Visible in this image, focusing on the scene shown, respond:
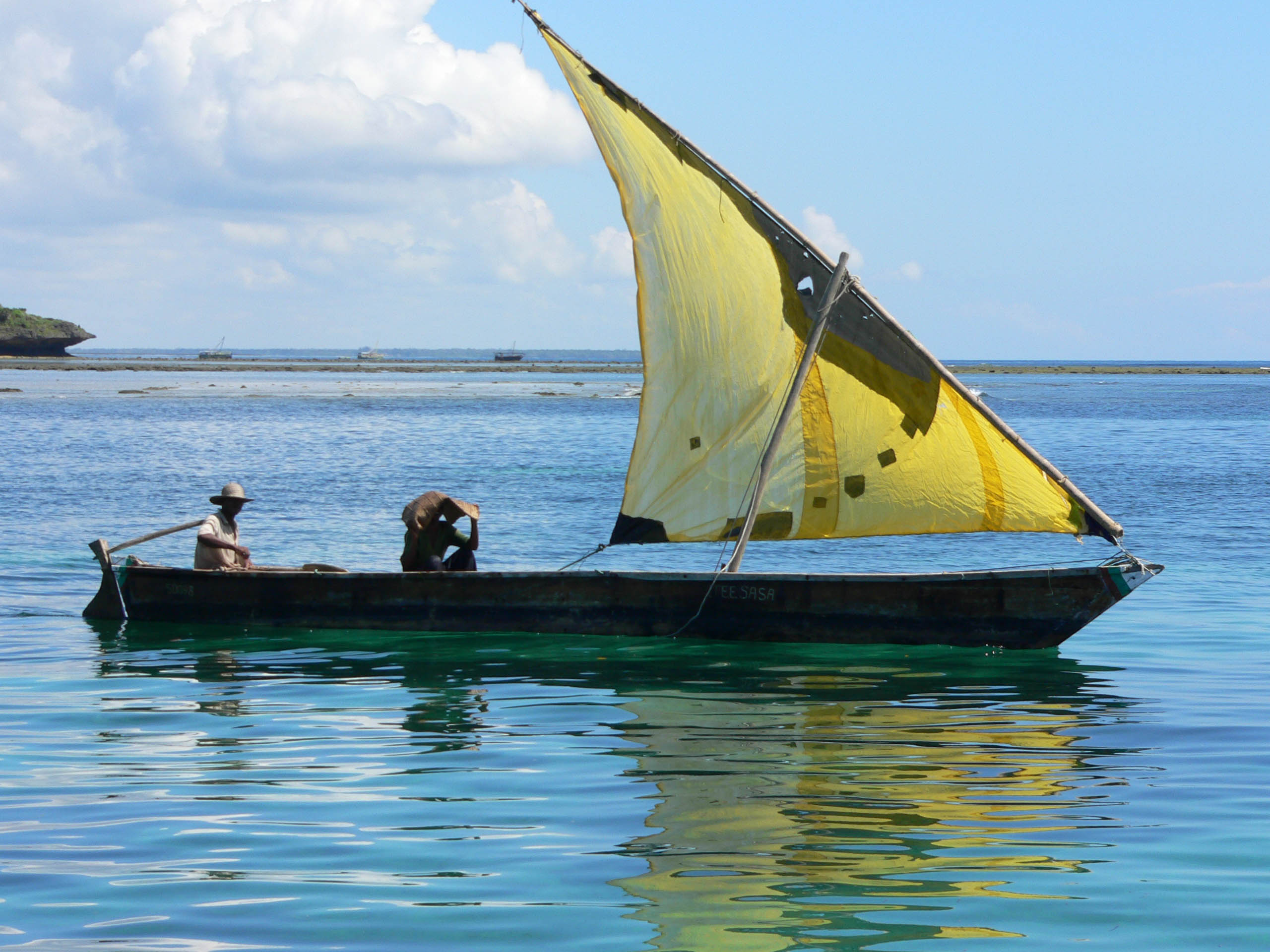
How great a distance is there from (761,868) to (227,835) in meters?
3.54

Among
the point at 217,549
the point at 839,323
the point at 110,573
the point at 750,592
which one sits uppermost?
the point at 839,323

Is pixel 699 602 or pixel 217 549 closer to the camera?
pixel 699 602

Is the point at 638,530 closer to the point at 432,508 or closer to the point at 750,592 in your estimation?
the point at 750,592

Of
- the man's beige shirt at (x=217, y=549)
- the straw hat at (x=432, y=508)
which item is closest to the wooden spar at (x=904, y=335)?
the straw hat at (x=432, y=508)

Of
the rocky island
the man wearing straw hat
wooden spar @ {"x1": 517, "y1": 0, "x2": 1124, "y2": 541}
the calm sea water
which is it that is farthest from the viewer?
the rocky island

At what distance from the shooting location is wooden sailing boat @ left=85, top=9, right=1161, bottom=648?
14500mm

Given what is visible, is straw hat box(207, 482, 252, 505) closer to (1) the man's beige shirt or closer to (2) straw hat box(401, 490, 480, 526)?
(1) the man's beige shirt

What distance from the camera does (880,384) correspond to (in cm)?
1478

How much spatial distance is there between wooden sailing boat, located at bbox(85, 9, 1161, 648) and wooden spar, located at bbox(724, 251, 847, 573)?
3cm

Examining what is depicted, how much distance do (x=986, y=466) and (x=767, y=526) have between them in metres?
2.87

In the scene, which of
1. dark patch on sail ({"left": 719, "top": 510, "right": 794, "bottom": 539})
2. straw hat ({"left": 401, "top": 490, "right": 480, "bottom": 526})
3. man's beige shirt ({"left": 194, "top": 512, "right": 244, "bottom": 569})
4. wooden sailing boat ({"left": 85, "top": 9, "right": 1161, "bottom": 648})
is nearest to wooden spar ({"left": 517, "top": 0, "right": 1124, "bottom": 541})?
wooden sailing boat ({"left": 85, "top": 9, "right": 1161, "bottom": 648})

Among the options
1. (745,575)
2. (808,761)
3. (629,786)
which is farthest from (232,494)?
(808,761)

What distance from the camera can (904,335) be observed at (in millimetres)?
14469

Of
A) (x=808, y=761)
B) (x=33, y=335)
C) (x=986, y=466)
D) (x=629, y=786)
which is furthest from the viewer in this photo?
(x=33, y=335)
